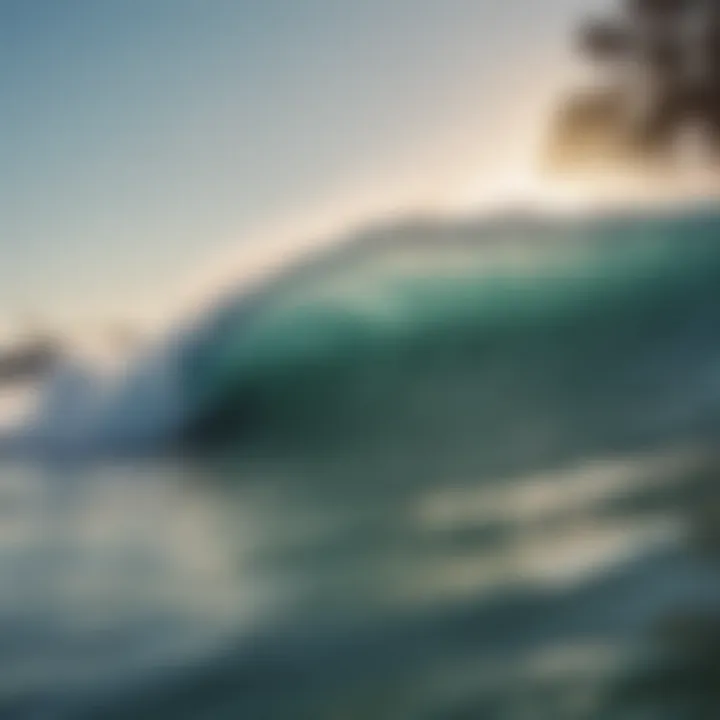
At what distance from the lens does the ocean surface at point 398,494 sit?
88 centimetres

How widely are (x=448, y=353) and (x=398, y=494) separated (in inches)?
5.0

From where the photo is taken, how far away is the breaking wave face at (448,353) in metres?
0.92

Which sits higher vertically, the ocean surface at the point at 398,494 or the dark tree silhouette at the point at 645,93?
the dark tree silhouette at the point at 645,93

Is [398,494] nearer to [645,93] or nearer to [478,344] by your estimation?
[478,344]

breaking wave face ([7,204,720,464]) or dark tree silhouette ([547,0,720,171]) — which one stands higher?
dark tree silhouette ([547,0,720,171])

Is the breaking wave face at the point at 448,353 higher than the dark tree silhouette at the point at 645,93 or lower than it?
lower

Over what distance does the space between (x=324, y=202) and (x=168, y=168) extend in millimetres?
138

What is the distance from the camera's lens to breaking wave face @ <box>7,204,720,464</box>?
918 millimetres

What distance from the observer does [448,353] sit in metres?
0.93

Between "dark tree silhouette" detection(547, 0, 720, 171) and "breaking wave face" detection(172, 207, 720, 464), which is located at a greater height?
"dark tree silhouette" detection(547, 0, 720, 171)

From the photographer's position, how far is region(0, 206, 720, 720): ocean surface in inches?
34.4

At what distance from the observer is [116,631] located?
887mm

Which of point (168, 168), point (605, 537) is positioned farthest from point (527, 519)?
point (168, 168)

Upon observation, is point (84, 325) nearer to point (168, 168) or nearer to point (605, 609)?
point (168, 168)
